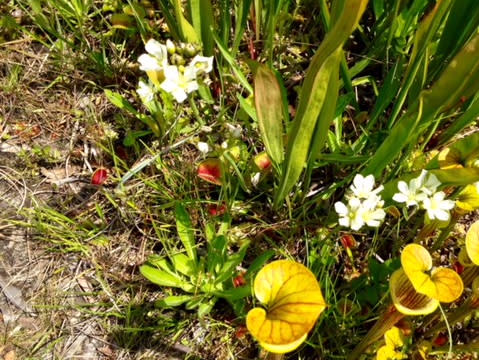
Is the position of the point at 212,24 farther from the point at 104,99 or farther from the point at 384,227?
the point at 384,227

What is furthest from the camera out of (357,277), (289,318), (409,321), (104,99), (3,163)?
(104,99)

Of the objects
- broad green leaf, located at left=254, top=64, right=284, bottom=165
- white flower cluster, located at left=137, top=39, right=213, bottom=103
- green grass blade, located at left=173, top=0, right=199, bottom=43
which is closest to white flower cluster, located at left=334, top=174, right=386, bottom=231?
broad green leaf, located at left=254, top=64, right=284, bottom=165

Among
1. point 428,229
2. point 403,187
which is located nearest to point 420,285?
point 403,187

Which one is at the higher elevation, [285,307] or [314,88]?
[314,88]

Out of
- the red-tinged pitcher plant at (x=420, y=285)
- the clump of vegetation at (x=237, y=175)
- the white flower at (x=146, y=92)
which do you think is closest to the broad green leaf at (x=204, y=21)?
the clump of vegetation at (x=237, y=175)

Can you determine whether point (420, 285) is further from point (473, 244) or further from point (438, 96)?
point (438, 96)

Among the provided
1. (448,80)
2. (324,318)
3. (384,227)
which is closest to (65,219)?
(324,318)
